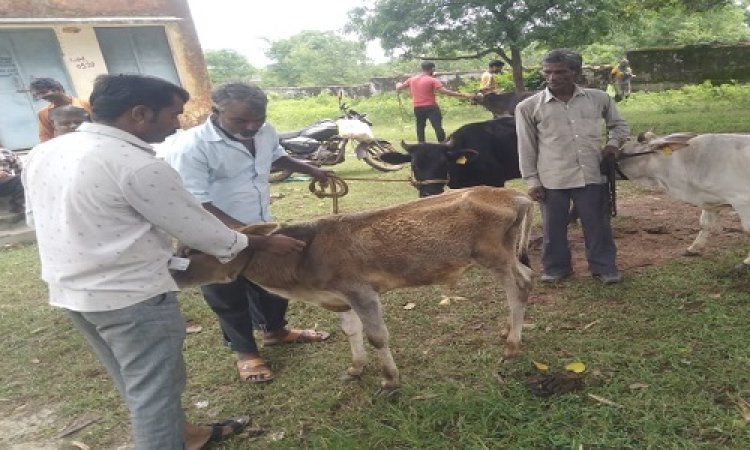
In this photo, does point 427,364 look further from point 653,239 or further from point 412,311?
point 653,239

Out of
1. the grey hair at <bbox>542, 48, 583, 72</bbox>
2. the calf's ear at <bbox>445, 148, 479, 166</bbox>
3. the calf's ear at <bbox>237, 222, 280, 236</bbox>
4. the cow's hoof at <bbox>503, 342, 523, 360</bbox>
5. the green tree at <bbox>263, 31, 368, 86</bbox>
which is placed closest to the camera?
the calf's ear at <bbox>237, 222, 280, 236</bbox>

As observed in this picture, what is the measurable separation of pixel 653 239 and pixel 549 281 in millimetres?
1545

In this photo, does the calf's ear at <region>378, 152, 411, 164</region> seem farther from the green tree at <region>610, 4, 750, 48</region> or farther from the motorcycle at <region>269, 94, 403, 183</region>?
the green tree at <region>610, 4, 750, 48</region>

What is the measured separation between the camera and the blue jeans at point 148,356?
84.9 inches

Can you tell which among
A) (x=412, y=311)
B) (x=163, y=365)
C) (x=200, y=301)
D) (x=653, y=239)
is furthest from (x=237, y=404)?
(x=653, y=239)

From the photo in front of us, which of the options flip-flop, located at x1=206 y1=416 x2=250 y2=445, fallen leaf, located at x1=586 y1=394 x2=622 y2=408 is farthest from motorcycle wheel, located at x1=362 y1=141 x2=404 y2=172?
fallen leaf, located at x1=586 y1=394 x2=622 y2=408

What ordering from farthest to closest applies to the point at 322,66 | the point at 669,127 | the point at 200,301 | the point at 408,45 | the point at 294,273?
the point at 322,66, the point at 408,45, the point at 669,127, the point at 200,301, the point at 294,273

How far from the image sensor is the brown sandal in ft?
11.7

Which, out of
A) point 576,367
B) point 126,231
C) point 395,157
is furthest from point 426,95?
point 126,231

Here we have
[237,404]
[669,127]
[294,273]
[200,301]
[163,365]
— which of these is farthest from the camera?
[669,127]

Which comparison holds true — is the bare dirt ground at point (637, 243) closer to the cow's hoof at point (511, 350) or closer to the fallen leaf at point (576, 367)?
the cow's hoof at point (511, 350)

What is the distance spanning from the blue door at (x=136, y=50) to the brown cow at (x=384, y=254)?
10314 millimetres

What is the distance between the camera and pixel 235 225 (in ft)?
10.4

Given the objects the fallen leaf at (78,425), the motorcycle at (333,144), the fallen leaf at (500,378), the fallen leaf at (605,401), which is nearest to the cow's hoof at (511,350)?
the fallen leaf at (500,378)
